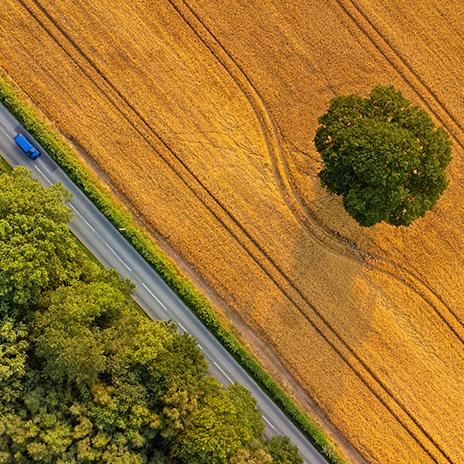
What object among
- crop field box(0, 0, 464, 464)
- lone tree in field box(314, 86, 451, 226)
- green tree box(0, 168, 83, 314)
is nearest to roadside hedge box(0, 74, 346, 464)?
crop field box(0, 0, 464, 464)

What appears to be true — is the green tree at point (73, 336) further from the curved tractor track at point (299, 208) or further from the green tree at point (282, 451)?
the curved tractor track at point (299, 208)

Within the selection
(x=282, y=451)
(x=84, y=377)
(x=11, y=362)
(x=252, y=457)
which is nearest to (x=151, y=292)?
(x=84, y=377)

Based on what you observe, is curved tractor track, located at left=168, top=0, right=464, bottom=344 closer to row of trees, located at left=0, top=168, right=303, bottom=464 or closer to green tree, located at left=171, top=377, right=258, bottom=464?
row of trees, located at left=0, top=168, right=303, bottom=464

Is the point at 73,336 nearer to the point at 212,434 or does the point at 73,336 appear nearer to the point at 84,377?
the point at 84,377

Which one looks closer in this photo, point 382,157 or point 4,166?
point 382,157

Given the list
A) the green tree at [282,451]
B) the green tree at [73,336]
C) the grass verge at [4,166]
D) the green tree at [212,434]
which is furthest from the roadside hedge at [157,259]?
the green tree at [73,336]
